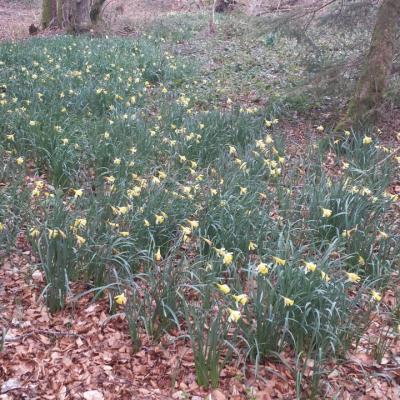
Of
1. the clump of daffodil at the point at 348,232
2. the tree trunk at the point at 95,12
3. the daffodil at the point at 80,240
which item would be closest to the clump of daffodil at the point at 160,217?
the daffodil at the point at 80,240

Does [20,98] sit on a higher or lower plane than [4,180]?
higher

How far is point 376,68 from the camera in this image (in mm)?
5145

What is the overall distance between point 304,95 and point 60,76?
359 cm

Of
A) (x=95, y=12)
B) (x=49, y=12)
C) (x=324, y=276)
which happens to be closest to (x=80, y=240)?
(x=324, y=276)

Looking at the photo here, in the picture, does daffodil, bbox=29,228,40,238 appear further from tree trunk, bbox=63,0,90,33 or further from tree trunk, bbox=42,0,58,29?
tree trunk, bbox=42,0,58,29

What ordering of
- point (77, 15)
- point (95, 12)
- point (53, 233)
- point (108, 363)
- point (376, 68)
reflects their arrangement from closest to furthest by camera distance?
point (108, 363), point (53, 233), point (376, 68), point (77, 15), point (95, 12)

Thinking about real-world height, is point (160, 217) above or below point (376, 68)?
below

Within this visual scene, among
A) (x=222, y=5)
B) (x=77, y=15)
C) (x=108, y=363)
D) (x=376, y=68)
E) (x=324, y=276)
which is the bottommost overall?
(x=108, y=363)

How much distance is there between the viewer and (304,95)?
639 centimetres

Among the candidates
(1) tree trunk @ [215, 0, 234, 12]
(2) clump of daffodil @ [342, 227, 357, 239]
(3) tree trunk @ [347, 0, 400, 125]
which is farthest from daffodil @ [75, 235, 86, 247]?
(1) tree trunk @ [215, 0, 234, 12]

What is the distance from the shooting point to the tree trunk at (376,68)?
5027mm

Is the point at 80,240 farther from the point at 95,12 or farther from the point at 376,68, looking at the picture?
the point at 95,12

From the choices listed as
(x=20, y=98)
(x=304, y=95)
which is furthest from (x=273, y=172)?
(x=20, y=98)

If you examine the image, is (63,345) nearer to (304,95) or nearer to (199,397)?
(199,397)
